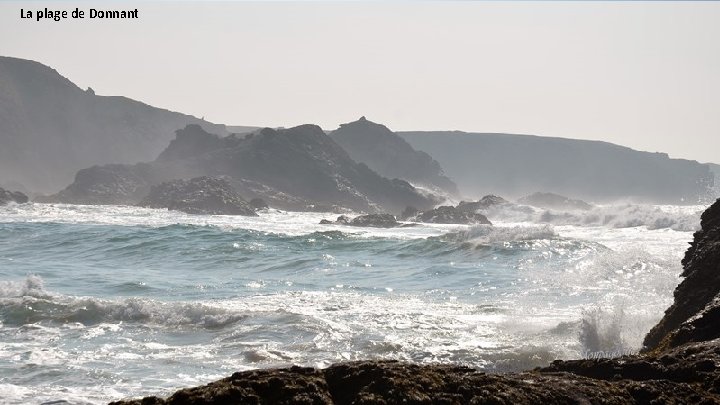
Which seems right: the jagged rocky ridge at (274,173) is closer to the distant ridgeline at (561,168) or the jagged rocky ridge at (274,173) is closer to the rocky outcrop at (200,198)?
the rocky outcrop at (200,198)

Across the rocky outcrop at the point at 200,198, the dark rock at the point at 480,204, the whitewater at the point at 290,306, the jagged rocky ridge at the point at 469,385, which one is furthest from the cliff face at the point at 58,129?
the jagged rocky ridge at the point at 469,385

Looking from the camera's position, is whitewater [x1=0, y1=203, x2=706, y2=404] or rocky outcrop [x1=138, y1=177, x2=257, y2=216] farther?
rocky outcrop [x1=138, y1=177, x2=257, y2=216]

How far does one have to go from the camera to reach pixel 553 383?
13.6ft

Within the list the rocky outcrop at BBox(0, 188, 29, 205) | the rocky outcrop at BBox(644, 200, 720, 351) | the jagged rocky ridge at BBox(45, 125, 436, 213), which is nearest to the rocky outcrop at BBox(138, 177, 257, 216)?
the rocky outcrop at BBox(0, 188, 29, 205)

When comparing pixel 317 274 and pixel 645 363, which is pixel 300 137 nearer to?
pixel 317 274

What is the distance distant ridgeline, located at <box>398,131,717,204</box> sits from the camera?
158 metres

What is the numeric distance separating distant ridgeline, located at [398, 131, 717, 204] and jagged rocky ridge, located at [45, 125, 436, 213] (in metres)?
77.5

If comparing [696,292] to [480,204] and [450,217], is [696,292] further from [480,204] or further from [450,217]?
[480,204]

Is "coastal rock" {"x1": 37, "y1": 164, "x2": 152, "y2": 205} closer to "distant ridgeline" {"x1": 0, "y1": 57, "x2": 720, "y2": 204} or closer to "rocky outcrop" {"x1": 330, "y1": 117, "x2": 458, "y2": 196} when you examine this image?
"distant ridgeline" {"x1": 0, "y1": 57, "x2": 720, "y2": 204}

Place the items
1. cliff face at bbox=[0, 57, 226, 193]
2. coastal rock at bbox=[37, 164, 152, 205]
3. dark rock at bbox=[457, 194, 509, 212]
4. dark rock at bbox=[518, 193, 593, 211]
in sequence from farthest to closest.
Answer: cliff face at bbox=[0, 57, 226, 193], dark rock at bbox=[518, 193, 593, 211], coastal rock at bbox=[37, 164, 152, 205], dark rock at bbox=[457, 194, 509, 212]

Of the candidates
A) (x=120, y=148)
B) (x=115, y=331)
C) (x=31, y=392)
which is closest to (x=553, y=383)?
(x=31, y=392)

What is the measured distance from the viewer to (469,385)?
3969mm

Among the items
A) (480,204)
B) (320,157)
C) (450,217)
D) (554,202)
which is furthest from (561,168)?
(450,217)

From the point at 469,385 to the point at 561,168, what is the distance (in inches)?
6635
